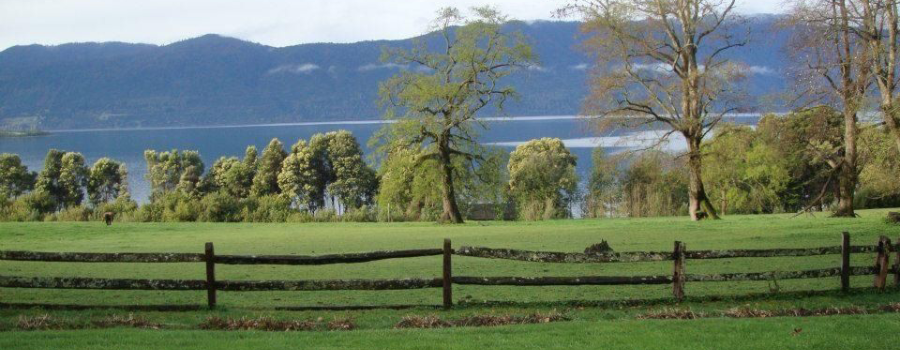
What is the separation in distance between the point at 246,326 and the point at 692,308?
7.60m

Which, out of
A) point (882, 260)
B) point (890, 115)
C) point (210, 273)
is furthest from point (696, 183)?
point (210, 273)

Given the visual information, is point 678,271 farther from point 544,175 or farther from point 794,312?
→ point 544,175

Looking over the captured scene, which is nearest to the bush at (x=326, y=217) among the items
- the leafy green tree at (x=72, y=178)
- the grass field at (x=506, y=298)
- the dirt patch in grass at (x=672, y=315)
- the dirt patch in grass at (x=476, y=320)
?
the grass field at (x=506, y=298)

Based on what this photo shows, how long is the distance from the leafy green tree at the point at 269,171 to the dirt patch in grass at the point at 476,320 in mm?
75747

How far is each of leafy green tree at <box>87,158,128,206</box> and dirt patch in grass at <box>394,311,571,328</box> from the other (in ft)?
276

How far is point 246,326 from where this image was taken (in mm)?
12789

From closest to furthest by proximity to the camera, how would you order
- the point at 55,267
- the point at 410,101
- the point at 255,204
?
1. the point at 55,267
2. the point at 410,101
3. the point at 255,204

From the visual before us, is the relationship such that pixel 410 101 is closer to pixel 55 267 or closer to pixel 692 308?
pixel 55 267

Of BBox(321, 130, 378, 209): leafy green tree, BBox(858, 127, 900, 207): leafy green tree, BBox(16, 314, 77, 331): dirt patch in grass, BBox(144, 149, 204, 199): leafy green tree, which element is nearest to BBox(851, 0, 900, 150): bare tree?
BBox(858, 127, 900, 207): leafy green tree

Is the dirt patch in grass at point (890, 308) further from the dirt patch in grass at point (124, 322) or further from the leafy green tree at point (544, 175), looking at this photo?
the leafy green tree at point (544, 175)

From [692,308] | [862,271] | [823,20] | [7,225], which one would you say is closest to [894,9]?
[823,20]

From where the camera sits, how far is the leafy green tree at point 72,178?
3563 inches

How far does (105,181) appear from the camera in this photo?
3659 inches

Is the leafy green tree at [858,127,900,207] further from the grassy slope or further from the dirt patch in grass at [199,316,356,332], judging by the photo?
the dirt patch in grass at [199,316,356,332]
